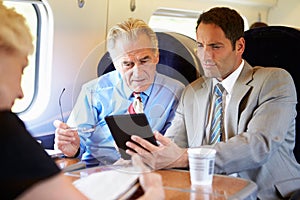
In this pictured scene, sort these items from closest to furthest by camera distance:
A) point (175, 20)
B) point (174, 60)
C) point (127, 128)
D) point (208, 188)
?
point (208, 188)
point (127, 128)
point (174, 60)
point (175, 20)

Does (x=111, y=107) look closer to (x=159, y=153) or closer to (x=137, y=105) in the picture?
(x=137, y=105)

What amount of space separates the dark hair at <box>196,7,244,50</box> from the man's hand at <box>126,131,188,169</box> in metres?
0.59

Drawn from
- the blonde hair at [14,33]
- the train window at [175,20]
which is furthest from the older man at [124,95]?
the blonde hair at [14,33]

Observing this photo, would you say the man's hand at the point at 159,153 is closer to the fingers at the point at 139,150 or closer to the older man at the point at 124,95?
the fingers at the point at 139,150

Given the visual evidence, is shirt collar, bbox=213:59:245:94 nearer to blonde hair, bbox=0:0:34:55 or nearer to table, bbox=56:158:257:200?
table, bbox=56:158:257:200

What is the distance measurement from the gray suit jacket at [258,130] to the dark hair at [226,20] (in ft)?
0.51

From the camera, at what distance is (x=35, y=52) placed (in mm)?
2557

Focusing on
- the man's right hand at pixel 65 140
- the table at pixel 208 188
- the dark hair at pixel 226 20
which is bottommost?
the man's right hand at pixel 65 140

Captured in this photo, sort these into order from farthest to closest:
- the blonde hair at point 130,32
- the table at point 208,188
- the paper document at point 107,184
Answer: the blonde hair at point 130,32
the table at point 208,188
the paper document at point 107,184

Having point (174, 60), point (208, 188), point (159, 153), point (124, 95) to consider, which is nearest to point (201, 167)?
point (208, 188)

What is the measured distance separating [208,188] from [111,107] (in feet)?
2.32

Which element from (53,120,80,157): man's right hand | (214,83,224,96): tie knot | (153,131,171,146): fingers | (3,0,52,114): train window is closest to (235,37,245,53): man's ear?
(214,83,224,96): tie knot

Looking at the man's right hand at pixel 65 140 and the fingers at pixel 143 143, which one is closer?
the fingers at pixel 143 143

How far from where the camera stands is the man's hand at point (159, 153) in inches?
76.3
